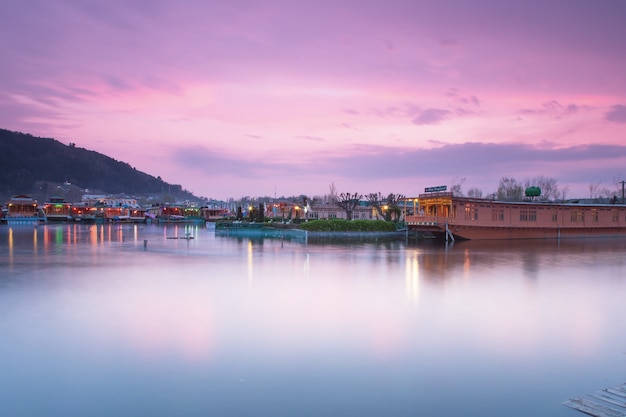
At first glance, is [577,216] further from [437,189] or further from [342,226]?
[342,226]

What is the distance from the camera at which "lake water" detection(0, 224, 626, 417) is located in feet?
24.2

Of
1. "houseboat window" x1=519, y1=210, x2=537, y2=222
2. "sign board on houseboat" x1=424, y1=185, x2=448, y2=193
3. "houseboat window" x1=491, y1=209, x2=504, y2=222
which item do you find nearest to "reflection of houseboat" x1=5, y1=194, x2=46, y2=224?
"sign board on houseboat" x1=424, y1=185, x2=448, y2=193

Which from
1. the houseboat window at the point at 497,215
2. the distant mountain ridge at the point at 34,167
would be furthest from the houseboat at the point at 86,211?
the houseboat window at the point at 497,215

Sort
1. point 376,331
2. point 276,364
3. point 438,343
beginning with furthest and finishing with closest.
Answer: point 376,331, point 438,343, point 276,364

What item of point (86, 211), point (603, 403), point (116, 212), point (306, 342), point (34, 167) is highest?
point (34, 167)

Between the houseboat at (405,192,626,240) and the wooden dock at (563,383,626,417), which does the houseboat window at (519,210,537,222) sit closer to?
the houseboat at (405,192,626,240)

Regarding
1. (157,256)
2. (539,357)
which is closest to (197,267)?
(157,256)

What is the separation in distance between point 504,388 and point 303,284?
10865mm

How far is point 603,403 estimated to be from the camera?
6.63 metres

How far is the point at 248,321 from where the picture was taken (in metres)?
12.3

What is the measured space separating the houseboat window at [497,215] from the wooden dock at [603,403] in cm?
3697

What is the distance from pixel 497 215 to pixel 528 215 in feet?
13.0

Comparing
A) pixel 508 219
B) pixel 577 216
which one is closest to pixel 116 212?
pixel 508 219

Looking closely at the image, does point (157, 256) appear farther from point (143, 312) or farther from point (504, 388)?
point (504, 388)
